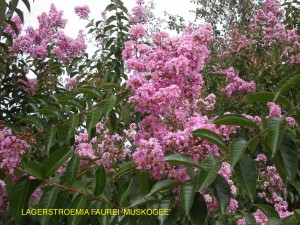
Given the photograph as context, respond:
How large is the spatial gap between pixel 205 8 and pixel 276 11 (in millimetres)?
6162

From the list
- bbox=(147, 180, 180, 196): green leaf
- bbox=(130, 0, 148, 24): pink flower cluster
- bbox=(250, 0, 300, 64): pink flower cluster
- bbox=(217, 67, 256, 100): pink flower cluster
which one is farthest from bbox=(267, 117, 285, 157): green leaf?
bbox=(250, 0, 300, 64): pink flower cluster

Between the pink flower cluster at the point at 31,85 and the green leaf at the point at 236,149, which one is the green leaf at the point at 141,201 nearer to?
the green leaf at the point at 236,149

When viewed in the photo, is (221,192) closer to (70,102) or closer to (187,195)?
(187,195)

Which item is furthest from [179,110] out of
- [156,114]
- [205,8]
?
[205,8]

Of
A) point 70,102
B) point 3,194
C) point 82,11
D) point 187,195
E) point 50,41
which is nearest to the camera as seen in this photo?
point 187,195

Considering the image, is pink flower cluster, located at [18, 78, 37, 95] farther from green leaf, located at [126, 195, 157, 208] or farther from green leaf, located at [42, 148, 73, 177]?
green leaf, located at [126, 195, 157, 208]

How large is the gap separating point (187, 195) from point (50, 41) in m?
3.06

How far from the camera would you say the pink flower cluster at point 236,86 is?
405 centimetres

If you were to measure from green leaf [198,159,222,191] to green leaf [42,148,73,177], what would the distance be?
45 cm

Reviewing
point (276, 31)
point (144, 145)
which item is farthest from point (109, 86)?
point (276, 31)

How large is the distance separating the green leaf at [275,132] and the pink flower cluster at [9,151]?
812mm

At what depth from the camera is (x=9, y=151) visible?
1365mm

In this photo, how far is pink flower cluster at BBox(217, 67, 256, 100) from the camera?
405cm

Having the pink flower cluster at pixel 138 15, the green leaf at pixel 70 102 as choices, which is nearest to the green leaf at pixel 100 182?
the green leaf at pixel 70 102
